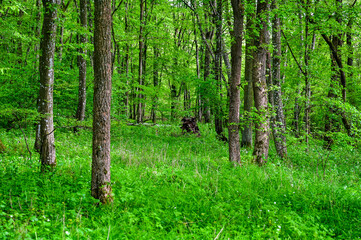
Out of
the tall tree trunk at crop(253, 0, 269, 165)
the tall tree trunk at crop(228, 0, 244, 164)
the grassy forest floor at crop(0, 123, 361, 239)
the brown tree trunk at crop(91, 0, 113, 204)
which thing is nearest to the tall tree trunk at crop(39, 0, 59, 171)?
→ the grassy forest floor at crop(0, 123, 361, 239)

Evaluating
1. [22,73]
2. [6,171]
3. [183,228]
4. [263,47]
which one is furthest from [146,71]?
[183,228]

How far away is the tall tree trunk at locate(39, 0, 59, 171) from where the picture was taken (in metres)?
5.43

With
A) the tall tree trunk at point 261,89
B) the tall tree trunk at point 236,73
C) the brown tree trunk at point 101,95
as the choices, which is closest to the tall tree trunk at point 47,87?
the brown tree trunk at point 101,95

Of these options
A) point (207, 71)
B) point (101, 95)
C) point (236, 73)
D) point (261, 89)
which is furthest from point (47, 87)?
point (207, 71)

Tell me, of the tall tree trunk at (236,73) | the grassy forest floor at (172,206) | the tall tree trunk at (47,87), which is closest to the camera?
the grassy forest floor at (172,206)

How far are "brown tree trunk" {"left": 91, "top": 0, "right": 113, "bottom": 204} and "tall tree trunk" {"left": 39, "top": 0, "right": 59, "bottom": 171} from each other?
2.03 metres

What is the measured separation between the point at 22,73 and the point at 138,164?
27.3ft

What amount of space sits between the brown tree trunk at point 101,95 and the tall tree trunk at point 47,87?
2.03 meters

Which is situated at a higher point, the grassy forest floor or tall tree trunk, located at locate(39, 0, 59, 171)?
tall tree trunk, located at locate(39, 0, 59, 171)

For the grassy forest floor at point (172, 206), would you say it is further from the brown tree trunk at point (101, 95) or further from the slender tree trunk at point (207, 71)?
the slender tree trunk at point (207, 71)

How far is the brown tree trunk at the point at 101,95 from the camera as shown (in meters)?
3.96

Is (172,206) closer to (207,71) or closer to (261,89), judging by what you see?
(261,89)

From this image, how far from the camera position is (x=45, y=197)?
4152 mm

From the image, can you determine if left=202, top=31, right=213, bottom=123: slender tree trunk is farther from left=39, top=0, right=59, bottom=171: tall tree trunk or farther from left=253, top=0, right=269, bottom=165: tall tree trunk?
left=39, top=0, right=59, bottom=171: tall tree trunk
